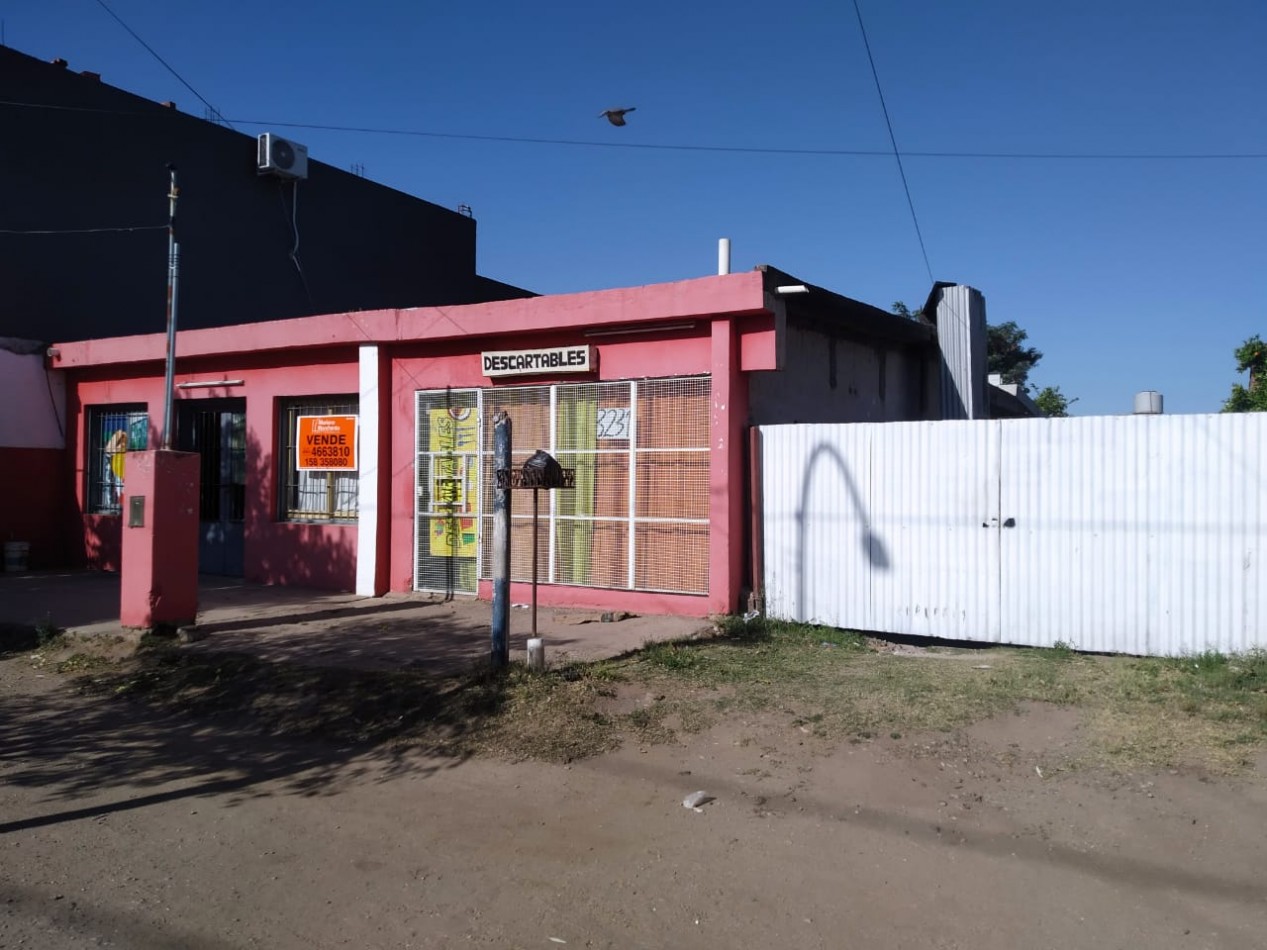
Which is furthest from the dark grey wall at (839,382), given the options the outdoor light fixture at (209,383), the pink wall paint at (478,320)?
the outdoor light fixture at (209,383)

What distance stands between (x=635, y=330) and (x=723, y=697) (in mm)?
4648

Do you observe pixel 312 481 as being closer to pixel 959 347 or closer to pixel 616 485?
pixel 616 485

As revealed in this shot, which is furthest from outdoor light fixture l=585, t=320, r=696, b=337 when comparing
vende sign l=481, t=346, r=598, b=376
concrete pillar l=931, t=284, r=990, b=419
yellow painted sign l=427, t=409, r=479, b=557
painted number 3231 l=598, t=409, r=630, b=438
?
concrete pillar l=931, t=284, r=990, b=419

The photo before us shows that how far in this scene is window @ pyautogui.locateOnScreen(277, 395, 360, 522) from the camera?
1286cm

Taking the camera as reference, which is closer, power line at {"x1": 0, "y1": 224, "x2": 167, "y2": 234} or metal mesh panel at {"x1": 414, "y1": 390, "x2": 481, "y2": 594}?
metal mesh panel at {"x1": 414, "y1": 390, "x2": 481, "y2": 594}

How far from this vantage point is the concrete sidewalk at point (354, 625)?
8.50 metres

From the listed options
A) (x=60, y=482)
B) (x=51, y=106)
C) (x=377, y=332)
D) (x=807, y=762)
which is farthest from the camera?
(x=51, y=106)

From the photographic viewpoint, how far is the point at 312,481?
13.2 m

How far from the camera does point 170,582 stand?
9688mm

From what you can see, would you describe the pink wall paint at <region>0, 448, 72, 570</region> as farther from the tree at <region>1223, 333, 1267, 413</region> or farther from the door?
the tree at <region>1223, 333, 1267, 413</region>

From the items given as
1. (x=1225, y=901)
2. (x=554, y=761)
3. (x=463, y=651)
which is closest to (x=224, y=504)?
(x=463, y=651)

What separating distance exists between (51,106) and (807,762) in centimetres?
1847

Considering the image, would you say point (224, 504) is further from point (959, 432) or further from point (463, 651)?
point (959, 432)

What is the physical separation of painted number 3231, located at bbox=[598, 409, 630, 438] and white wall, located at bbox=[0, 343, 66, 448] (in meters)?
10.6
